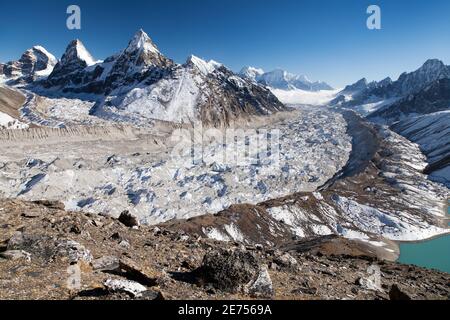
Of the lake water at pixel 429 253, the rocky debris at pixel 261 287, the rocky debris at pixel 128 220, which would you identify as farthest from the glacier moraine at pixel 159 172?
the rocky debris at pixel 261 287

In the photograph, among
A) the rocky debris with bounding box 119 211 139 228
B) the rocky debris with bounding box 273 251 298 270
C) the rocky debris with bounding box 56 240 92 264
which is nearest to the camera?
the rocky debris with bounding box 56 240 92 264

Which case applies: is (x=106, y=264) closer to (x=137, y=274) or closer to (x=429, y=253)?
(x=137, y=274)

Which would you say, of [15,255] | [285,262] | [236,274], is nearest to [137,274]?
[236,274]

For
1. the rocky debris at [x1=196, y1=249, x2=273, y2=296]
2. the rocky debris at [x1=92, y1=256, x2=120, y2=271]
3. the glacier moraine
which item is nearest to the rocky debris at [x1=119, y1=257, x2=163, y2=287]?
the rocky debris at [x1=92, y1=256, x2=120, y2=271]

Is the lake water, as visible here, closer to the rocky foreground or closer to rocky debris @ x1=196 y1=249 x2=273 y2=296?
the rocky foreground

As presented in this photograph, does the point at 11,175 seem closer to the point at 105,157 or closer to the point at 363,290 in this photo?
the point at 105,157
